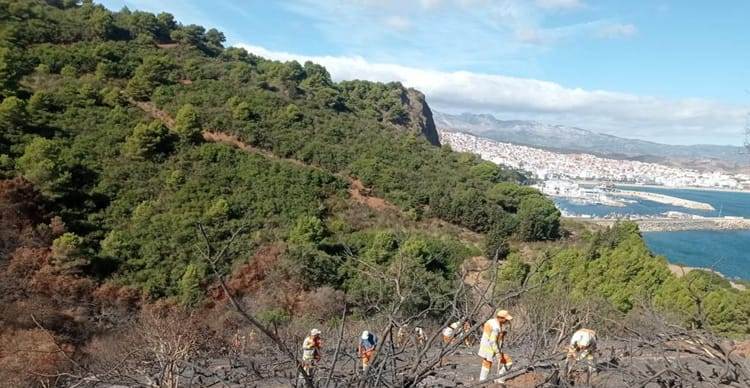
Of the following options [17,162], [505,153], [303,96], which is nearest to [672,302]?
[17,162]

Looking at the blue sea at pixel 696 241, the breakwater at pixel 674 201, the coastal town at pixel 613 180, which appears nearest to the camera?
the blue sea at pixel 696 241

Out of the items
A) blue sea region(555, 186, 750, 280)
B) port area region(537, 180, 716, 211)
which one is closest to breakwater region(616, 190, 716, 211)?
port area region(537, 180, 716, 211)

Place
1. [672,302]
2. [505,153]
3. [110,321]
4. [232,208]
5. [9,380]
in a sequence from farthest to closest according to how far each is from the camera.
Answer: [505,153], [232,208], [672,302], [110,321], [9,380]

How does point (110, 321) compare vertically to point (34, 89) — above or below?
below

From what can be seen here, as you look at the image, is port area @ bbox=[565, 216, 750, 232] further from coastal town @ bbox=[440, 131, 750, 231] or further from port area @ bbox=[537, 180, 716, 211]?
port area @ bbox=[537, 180, 716, 211]

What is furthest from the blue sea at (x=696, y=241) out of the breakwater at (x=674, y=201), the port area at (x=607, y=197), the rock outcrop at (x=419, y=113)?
the rock outcrop at (x=419, y=113)

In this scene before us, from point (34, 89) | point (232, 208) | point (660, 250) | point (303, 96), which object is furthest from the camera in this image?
point (660, 250)

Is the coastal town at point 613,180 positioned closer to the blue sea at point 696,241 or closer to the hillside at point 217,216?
the blue sea at point 696,241

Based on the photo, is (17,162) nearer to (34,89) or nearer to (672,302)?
(34,89)
